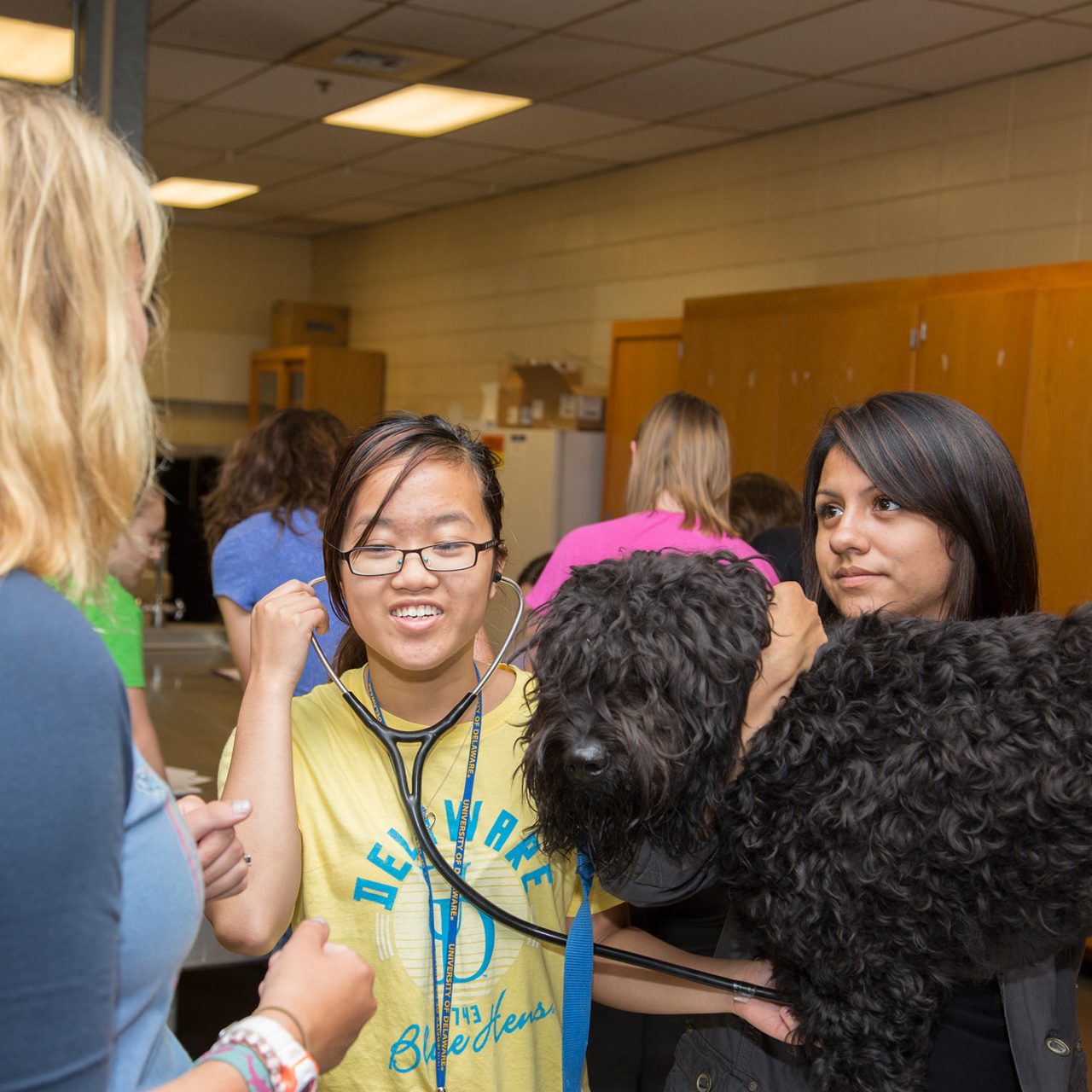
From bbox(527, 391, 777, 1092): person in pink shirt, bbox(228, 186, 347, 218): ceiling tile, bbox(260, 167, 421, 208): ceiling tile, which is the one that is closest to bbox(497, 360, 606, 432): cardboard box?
bbox(260, 167, 421, 208): ceiling tile

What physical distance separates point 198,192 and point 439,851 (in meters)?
8.09

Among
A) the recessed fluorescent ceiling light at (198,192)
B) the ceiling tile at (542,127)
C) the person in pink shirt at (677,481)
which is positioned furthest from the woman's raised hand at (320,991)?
the recessed fluorescent ceiling light at (198,192)

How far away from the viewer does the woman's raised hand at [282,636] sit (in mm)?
1280

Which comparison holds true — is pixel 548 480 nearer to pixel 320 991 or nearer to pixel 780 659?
pixel 780 659

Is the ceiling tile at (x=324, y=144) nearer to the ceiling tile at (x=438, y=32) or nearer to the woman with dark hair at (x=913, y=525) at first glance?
the ceiling tile at (x=438, y=32)

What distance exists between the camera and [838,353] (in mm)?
5273

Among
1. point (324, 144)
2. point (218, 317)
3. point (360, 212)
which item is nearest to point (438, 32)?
point (324, 144)

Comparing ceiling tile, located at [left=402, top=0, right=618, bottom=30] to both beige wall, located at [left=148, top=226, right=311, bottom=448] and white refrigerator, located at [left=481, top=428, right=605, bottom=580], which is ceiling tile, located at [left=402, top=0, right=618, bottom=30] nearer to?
white refrigerator, located at [left=481, top=428, right=605, bottom=580]

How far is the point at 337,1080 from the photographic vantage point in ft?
4.10

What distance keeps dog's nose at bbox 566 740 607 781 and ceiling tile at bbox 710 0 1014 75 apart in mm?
4001

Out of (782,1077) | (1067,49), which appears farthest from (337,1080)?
(1067,49)

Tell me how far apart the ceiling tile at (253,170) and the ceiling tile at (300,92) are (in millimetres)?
1196

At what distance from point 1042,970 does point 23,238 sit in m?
1.06

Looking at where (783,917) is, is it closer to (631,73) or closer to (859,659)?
(859,659)
